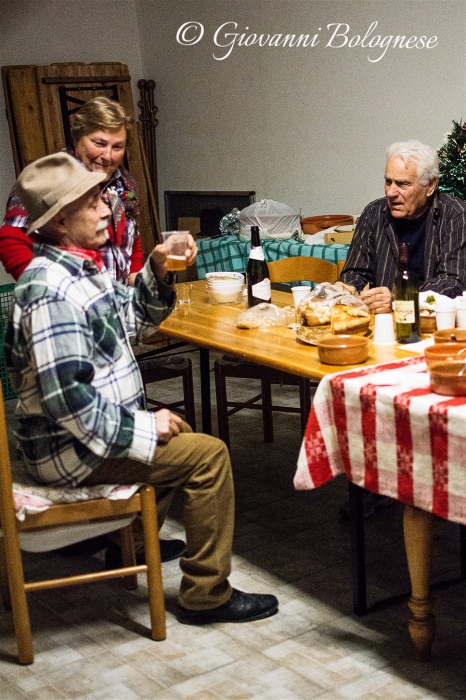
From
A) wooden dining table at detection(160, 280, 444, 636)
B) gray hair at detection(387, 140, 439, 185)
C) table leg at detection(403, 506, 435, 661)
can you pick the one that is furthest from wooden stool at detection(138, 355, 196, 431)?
table leg at detection(403, 506, 435, 661)

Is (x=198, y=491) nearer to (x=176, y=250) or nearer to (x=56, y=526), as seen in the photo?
(x=56, y=526)

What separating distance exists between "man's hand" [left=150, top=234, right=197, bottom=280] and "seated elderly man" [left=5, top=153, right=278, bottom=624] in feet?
0.65

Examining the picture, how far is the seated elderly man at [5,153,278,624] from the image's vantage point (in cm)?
231

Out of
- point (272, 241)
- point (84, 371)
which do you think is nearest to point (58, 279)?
point (84, 371)

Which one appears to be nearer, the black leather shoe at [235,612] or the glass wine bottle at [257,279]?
the black leather shoe at [235,612]

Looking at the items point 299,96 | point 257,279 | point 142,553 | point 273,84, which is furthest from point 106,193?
point 273,84

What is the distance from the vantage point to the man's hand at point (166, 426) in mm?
2451

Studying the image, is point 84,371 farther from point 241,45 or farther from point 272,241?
point 241,45

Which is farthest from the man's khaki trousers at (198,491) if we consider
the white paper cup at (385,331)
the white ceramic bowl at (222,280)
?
the white ceramic bowl at (222,280)

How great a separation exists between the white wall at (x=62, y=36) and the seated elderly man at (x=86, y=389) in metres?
5.25

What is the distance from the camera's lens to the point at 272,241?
5.96 m

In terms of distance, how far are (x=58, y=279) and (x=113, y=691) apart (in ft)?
3.55

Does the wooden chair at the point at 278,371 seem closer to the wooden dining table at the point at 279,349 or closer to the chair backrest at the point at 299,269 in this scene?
the chair backrest at the point at 299,269

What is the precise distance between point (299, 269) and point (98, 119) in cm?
123
